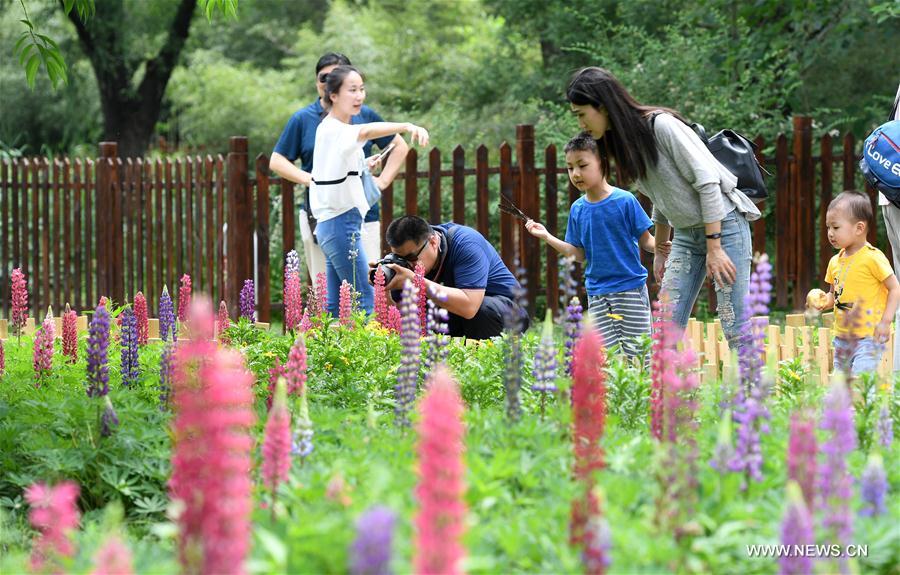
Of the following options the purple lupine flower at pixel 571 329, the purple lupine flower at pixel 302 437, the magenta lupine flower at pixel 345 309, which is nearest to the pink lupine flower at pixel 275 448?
the purple lupine flower at pixel 302 437

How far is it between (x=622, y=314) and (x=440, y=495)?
4528mm

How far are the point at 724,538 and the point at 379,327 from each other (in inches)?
145

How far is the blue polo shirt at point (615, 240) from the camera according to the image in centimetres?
655

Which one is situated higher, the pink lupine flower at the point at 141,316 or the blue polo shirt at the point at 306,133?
the blue polo shirt at the point at 306,133

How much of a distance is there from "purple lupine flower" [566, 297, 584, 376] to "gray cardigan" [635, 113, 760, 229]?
1.20 metres

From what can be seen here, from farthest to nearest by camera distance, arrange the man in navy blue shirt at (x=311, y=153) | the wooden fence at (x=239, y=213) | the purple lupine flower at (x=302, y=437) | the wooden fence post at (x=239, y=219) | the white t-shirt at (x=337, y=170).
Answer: the wooden fence post at (x=239, y=219) < the wooden fence at (x=239, y=213) < the man in navy blue shirt at (x=311, y=153) < the white t-shirt at (x=337, y=170) < the purple lupine flower at (x=302, y=437)

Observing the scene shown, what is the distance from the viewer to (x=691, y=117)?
534 inches

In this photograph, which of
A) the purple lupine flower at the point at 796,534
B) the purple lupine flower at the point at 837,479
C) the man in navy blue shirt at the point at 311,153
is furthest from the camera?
the man in navy blue shirt at the point at 311,153

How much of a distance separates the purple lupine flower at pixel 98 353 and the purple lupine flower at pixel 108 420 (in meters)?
0.29

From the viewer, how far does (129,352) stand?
5.46 m

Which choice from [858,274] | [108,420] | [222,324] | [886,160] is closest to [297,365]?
[108,420]

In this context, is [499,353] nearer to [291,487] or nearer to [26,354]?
[291,487]

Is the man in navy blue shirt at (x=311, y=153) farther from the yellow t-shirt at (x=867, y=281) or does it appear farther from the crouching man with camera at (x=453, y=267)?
the yellow t-shirt at (x=867, y=281)

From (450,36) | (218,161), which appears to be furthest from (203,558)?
(450,36)
